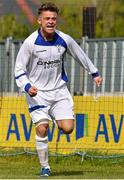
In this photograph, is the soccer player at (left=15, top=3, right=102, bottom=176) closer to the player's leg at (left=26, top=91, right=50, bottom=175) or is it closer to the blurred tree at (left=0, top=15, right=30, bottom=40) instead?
the player's leg at (left=26, top=91, right=50, bottom=175)

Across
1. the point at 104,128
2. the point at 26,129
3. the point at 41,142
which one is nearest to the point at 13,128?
the point at 26,129

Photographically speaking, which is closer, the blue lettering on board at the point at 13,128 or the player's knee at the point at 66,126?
the player's knee at the point at 66,126

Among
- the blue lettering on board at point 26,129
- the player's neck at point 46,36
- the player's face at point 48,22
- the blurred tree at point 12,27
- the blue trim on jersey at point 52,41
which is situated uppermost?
the blurred tree at point 12,27

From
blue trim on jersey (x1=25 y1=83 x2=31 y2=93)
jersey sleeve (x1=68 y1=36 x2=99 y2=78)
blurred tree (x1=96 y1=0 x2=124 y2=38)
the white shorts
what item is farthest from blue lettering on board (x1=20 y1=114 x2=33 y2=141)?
blurred tree (x1=96 y1=0 x2=124 y2=38)

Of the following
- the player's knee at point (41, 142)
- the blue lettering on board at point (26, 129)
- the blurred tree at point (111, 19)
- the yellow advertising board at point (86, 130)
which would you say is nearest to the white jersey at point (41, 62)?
the player's knee at point (41, 142)

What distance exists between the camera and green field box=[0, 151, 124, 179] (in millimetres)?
11070

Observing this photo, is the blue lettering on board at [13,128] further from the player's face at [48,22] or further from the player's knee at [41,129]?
the player's face at [48,22]

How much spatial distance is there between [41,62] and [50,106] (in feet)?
2.01

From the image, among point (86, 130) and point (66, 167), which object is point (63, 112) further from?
point (86, 130)

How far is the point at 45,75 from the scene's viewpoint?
35.6ft

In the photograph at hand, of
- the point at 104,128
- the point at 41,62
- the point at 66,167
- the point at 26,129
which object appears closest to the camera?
the point at 41,62

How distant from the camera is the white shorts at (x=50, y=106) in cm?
1089

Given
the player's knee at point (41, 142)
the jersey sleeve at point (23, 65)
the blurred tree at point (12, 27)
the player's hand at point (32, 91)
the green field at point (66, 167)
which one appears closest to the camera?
the player's hand at point (32, 91)

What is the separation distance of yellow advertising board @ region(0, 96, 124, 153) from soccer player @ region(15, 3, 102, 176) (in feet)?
12.4
